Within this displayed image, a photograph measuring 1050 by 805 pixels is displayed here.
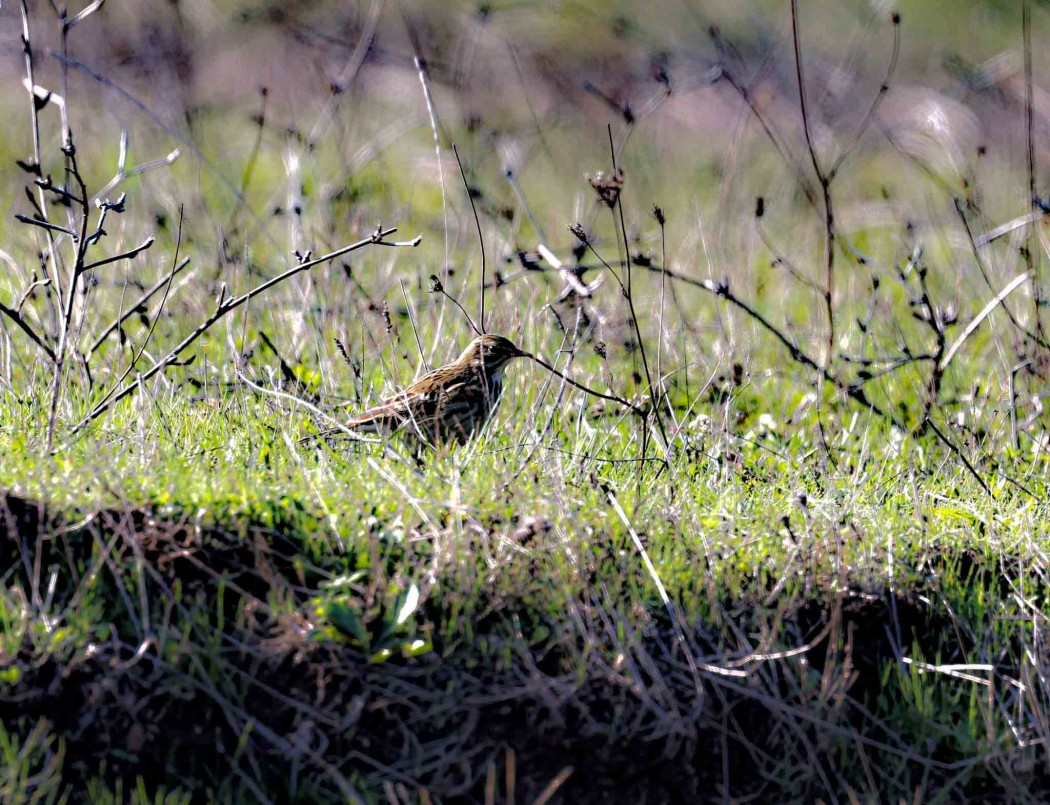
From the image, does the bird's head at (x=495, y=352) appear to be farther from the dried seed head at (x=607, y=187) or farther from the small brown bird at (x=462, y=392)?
the dried seed head at (x=607, y=187)

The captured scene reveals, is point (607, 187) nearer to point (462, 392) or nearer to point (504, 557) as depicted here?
point (462, 392)

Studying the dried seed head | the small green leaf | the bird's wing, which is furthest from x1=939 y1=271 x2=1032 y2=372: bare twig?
the small green leaf

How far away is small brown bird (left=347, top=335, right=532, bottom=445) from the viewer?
5.77 meters

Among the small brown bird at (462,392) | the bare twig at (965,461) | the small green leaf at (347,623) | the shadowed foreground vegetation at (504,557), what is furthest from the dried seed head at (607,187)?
the small green leaf at (347,623)

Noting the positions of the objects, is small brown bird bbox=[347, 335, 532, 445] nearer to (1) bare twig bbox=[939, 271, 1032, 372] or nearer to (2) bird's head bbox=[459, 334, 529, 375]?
(2) bird's head bbox=[459, 334, 529, 375]

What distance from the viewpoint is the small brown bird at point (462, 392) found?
5.77m

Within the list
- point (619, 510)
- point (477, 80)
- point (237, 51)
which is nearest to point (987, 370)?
point (619, 510)

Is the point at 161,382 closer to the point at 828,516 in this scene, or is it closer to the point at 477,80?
the point at 828,516

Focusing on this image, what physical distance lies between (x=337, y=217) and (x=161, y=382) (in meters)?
2.78

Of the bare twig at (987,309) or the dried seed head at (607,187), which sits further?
the bare twig at (987,309)

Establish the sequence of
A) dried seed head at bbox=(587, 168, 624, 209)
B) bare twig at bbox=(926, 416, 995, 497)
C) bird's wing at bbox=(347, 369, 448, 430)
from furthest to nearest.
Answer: bird's wing at bbox=(347, 369, 448, 430) → bare twig at bbox=(926, 416, 995, 497) → dried seed head at bbox=(587, 168, 624, 209)

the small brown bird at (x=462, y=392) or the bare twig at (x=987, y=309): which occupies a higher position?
the small brown bird at (x=462, y=392)

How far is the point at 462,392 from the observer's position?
592 cm

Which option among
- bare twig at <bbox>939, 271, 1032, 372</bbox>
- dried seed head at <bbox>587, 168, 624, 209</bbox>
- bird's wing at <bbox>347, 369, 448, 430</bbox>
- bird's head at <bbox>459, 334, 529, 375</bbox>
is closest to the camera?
dried seed head at <bbox>587, 168, 624, 209</bbox>
